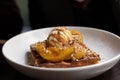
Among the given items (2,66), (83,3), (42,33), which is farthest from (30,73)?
(83,3)

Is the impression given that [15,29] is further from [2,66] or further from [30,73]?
[30,73]

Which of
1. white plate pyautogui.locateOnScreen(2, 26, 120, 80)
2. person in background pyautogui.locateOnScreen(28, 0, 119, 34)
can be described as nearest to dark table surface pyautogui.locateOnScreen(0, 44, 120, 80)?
white plate pyautogui.locateOnScreen(2, 26, 120, 80)

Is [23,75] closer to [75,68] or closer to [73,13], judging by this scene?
[75,68]

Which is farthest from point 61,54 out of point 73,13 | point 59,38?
point 73,13

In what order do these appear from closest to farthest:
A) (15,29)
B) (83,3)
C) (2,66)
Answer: (2,66)
(83,3)
(15,29)

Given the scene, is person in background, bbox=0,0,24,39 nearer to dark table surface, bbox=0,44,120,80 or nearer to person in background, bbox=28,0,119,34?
person in background, bbox=28,0,119,34

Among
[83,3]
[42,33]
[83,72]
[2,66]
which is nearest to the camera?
[83,72]

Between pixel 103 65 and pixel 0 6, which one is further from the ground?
pixel 0 6
